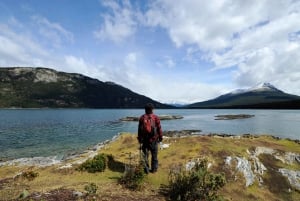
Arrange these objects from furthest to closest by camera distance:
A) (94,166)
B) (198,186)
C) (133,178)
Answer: (94,166), (133,178), (198,186)

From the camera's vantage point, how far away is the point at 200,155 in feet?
62.1

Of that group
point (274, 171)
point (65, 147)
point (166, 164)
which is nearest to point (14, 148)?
point (65, 147)

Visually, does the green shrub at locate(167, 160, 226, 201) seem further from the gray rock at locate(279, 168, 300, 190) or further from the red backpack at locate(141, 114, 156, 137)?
the gray rock at locate(279, 168, 300, 190)

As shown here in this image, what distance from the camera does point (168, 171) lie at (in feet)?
52.4

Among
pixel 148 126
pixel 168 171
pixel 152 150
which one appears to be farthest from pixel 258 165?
pixel 148 126

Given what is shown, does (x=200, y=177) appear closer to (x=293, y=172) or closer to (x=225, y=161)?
(x=225, y=161)

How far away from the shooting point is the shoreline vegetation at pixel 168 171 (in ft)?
40.6

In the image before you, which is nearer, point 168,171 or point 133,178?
point 133,178

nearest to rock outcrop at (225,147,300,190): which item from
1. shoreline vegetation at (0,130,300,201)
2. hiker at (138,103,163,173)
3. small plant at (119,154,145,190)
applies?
shoreline vegetation at (0,130,300,201)

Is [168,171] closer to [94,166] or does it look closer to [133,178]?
[133,178]

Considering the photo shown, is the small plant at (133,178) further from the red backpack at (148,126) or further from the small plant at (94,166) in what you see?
the small plant at (94,166)

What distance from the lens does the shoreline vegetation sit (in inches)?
488

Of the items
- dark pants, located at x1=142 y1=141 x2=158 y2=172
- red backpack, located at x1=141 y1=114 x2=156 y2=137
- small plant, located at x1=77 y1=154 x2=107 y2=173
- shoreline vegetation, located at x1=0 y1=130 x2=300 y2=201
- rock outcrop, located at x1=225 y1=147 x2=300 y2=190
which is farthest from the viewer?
rock outcrop, located at x1=225 y1=147 x2=300 y2=190

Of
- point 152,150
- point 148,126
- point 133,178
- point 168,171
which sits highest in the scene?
point 148,126
